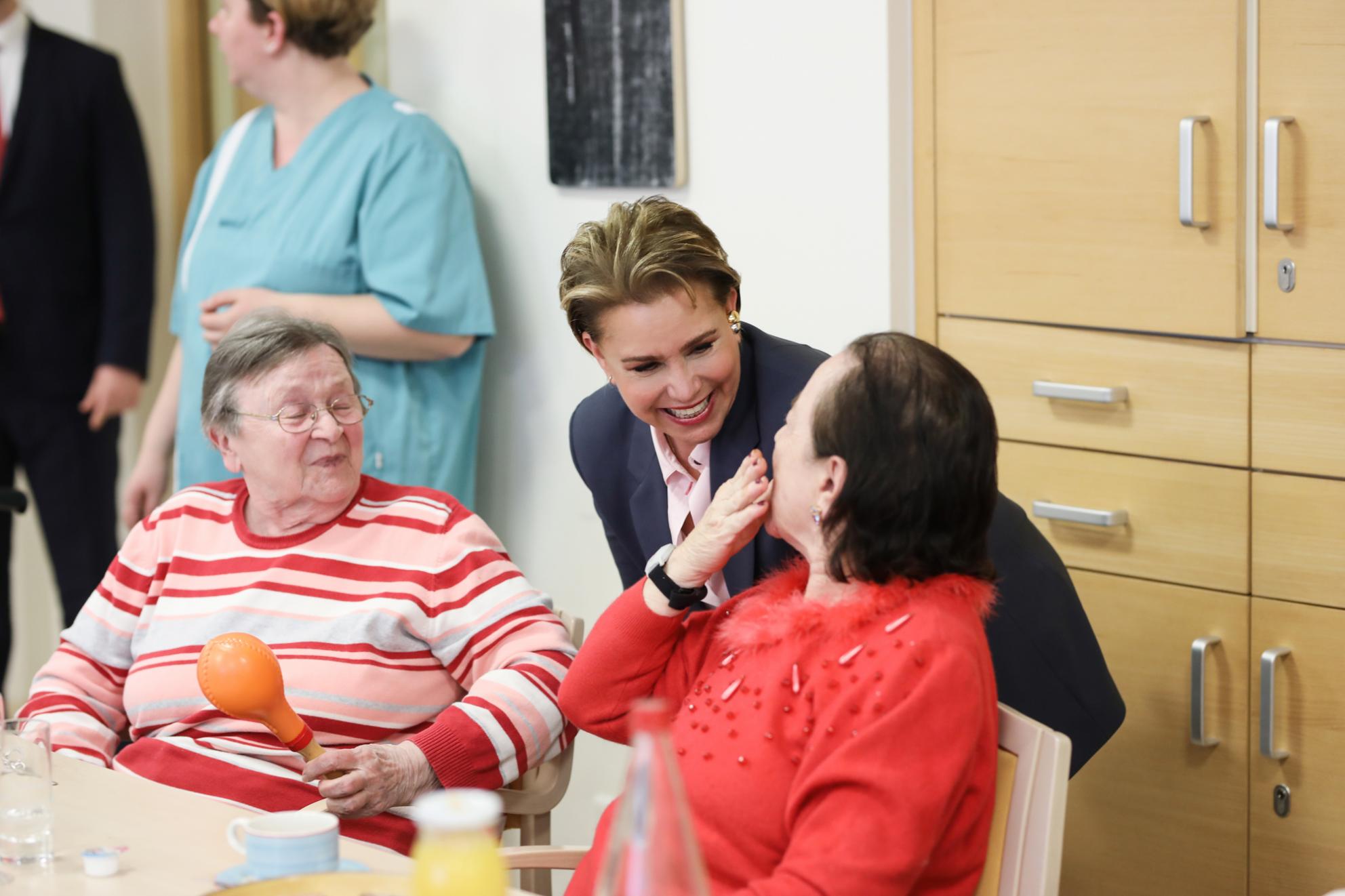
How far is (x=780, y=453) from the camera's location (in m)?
1.49

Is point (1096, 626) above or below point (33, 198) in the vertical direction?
below

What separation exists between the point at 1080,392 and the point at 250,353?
3.89 feet

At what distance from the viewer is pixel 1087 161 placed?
7.45ft

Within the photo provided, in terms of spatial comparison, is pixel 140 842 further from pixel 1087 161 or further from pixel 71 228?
pixel 71 228

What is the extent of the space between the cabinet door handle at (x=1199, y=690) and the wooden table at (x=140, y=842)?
1227 millimetres

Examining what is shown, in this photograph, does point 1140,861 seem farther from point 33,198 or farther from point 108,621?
point 33,198

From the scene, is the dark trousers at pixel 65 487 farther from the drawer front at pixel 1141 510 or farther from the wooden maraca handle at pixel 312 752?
the drawer front at pixel 1141 510

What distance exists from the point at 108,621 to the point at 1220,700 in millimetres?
1539

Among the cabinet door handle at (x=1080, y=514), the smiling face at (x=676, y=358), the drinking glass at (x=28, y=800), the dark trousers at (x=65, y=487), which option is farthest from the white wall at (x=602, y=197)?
the drinking glass at (x=28, y=800)

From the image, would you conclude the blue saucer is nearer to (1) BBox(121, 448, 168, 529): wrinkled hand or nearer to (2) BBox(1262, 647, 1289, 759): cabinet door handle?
(2) BBox(1262, 647, 1289, 759): cabinet door handle

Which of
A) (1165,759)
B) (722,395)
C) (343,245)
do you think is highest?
(343,245)

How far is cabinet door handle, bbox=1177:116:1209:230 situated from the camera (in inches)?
84.0

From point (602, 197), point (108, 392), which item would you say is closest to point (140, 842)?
point (602, 197)

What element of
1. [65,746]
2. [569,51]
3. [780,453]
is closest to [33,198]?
[569,51]
